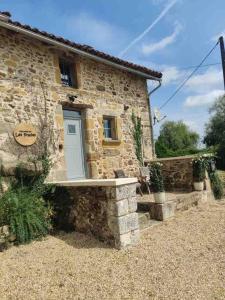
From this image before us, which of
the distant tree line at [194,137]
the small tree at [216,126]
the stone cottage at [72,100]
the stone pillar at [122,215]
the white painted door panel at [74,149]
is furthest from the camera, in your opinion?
the small tree at [216,126]

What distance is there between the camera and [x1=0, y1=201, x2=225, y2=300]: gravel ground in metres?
3.10

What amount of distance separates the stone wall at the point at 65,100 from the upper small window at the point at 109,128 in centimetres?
17

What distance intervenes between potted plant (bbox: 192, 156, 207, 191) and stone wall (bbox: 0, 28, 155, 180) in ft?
6.92

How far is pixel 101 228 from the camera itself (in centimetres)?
464

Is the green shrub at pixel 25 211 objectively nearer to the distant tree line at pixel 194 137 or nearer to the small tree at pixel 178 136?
the distant tree line at pixel 194 137

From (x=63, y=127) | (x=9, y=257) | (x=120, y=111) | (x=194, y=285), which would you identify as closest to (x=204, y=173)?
(x=120, y=111)

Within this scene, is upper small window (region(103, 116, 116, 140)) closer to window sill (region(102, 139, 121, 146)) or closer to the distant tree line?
window sill (region(102, 139, 121, 146))

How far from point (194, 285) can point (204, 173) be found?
16.1ft

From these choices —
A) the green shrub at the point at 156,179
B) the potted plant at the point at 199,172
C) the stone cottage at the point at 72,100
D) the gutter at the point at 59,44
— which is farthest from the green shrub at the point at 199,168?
the gutter at the point at 59,44

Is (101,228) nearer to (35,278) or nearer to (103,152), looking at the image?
(35,278)

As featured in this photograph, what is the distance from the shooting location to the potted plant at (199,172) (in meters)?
7.59

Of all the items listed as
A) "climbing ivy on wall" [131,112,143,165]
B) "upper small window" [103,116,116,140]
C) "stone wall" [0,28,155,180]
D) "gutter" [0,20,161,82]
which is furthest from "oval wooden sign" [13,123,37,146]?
"climbing ivy on wall" [131,112,143,165]

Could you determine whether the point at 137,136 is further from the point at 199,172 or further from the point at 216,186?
the point at 216,186

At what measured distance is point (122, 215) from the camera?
172 inches
